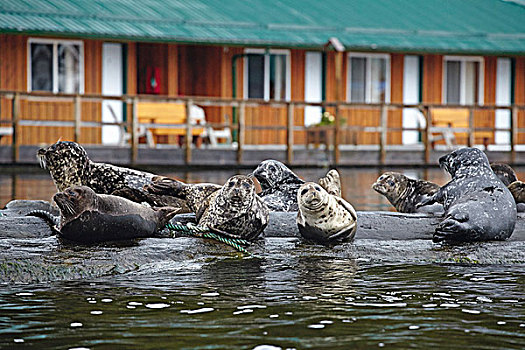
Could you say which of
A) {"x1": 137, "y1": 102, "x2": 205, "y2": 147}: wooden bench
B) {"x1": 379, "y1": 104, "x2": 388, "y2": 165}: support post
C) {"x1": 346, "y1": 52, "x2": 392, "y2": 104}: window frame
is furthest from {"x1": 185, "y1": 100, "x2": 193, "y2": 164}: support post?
{"x1": 346, "y1": 52, "x2": 392, "y2": 104}: window frame

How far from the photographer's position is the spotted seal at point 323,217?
6.09m

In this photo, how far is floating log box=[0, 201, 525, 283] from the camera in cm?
535

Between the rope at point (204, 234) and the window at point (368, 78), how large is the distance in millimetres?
22169

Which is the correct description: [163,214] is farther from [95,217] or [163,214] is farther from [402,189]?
[402,189]

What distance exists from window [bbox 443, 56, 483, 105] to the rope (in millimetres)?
23513

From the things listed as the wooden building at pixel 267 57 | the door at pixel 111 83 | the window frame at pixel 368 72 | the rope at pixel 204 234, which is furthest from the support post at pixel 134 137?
the rope at pixel 204 234

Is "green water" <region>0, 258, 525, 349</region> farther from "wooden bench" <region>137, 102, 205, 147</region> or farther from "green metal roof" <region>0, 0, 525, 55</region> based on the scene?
"wooden bench" <region>137, 102, 205, 147</region>

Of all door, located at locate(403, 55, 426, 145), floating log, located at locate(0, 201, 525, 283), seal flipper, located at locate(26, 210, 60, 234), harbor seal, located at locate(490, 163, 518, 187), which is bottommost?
floating log, located at locate(0, 201, 525, 283)

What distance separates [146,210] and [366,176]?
42.7 feet

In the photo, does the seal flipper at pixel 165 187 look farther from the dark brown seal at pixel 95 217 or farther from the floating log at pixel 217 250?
the dark brown seal at pixel 95 217

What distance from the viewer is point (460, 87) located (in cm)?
2917

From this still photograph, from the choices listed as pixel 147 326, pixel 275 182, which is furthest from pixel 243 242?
pixel 147 326

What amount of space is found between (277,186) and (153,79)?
1981 cm

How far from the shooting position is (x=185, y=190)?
7.29 meters
